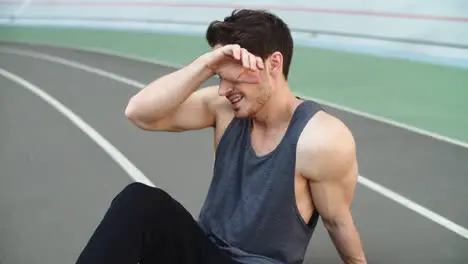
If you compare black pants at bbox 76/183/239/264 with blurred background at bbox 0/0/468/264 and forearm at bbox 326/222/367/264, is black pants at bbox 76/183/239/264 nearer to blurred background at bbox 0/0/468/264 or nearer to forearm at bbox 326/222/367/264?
forearm at bbox 326/222/367/264

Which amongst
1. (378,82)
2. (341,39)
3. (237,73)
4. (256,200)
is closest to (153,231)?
(256,200)

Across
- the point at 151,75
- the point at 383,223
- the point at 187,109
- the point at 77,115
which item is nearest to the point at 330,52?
the point at 151,75

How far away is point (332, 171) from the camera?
237 centimetres

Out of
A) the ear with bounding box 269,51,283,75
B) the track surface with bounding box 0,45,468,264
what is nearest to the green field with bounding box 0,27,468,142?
the track surface with bounding box 0,45,468,264

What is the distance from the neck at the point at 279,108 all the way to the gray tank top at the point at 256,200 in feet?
0.14

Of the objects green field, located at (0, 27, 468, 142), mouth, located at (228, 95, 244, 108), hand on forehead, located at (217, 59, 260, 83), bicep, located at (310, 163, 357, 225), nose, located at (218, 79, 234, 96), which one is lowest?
green field, located at (0, 27, 468, 142)

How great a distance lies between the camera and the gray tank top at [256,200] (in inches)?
94.3

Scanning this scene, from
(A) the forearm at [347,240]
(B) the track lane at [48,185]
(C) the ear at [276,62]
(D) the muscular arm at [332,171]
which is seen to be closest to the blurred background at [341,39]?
(B) the track lane at [48,185]

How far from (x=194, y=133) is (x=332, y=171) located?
358 cm

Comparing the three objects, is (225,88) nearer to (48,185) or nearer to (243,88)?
(243,88)

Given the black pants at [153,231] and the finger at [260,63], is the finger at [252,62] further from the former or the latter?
the black pants at [153,231]

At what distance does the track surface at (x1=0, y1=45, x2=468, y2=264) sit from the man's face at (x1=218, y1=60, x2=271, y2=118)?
50.4 inches

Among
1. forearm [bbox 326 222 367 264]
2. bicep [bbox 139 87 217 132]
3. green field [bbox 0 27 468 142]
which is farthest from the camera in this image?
green field [bbox 0 27 468 142]

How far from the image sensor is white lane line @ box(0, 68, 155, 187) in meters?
4.89
